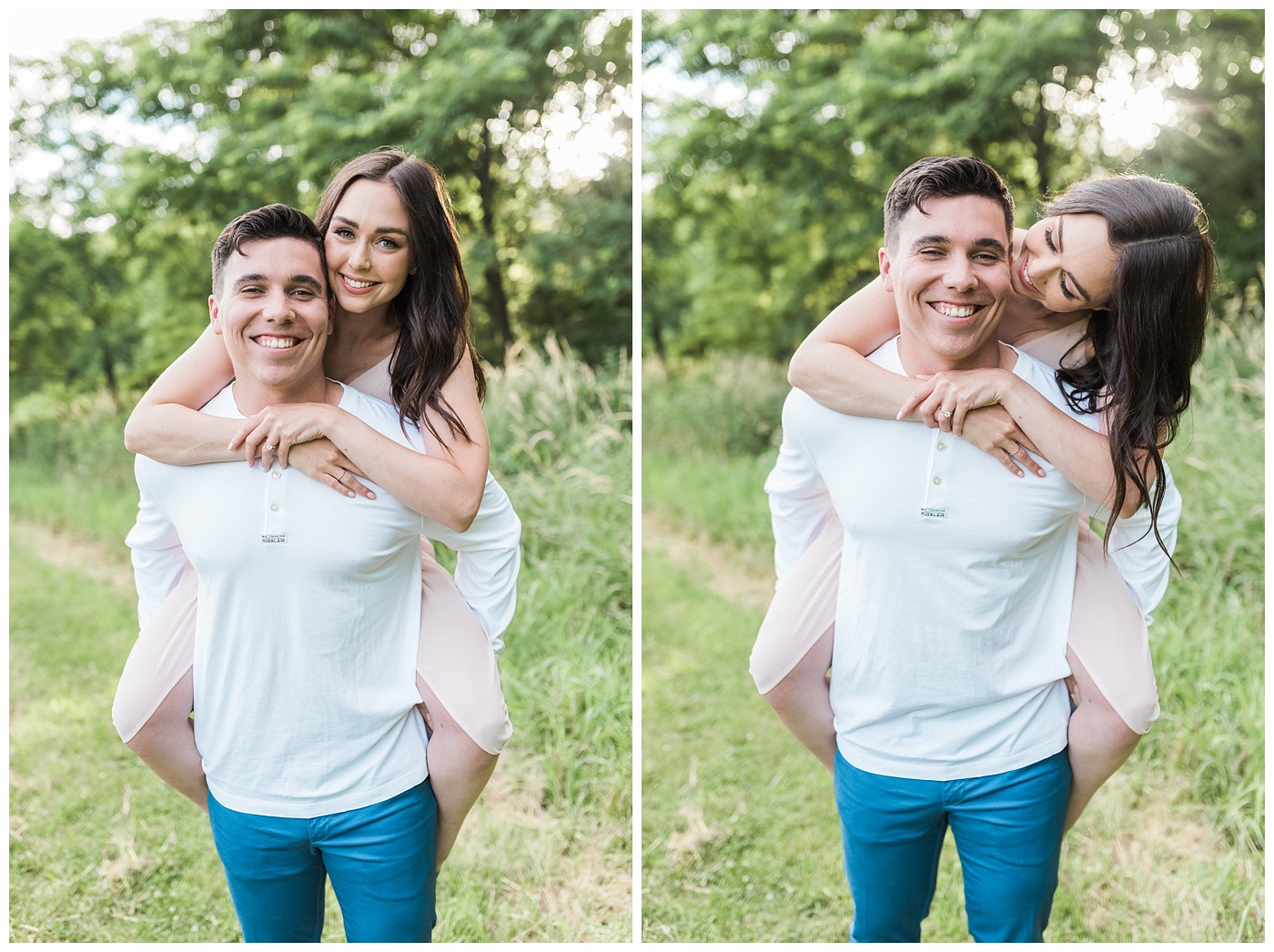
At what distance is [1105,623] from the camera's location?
1.86 metres

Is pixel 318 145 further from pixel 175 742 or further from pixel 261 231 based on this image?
pixel 175 742

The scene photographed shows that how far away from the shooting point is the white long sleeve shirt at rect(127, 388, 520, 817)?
171cm

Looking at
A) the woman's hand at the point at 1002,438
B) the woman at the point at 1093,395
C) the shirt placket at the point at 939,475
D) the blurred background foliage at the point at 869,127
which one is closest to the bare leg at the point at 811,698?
the woman at the point at 1093,395

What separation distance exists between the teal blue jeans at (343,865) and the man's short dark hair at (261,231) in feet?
3.32

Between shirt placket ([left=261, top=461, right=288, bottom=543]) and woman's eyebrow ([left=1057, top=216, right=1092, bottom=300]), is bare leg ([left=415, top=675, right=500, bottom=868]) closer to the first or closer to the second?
shirt placket ([left=261, top=461, right=288, bottom=543])

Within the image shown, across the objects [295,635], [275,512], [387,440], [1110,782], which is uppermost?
[387,440]

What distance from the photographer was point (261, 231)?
5.57ft

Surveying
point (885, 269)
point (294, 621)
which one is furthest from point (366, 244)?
point (885, 269)

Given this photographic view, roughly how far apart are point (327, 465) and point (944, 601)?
1.17 meters

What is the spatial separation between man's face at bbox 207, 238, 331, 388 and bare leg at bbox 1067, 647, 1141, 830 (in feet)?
5.10

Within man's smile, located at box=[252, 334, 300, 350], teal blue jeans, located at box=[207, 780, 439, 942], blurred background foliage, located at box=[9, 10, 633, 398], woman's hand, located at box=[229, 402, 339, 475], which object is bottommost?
teal blue jeans, located at box=[207, 780, 439, 942]

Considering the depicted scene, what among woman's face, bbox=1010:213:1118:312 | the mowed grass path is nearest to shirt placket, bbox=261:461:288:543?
woman's face, bbox=1010:213:1118:312

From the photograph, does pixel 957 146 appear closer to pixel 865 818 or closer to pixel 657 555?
pixel 657 555

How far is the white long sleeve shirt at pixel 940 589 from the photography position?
69.2 inches
